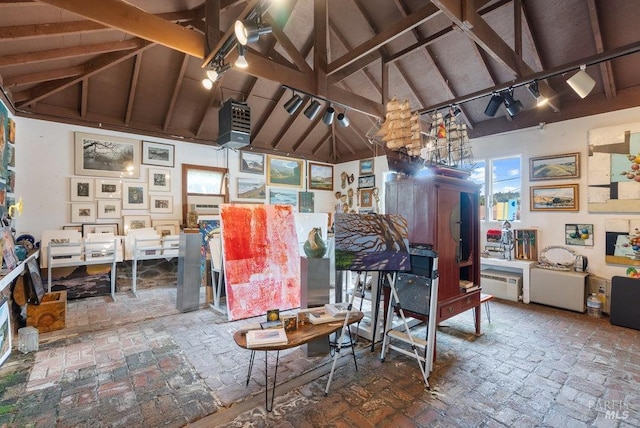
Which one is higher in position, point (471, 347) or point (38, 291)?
point (38, 291)

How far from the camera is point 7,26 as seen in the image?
2.97m

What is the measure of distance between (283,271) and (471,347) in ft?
8.27

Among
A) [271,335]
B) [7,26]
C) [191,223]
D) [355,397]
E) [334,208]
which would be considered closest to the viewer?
[271,335]

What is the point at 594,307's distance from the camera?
4195 mm

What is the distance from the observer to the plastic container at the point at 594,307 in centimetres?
419

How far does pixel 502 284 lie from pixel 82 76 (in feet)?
24.9

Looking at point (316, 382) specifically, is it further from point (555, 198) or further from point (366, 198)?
point (366, 198)

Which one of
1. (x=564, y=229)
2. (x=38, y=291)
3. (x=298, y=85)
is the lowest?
(x=38, y=291)

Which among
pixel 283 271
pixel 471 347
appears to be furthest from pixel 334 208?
pixel 471 347

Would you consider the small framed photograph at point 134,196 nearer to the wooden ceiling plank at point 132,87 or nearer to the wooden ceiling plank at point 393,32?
the wooden ceiling plank at point 132,87

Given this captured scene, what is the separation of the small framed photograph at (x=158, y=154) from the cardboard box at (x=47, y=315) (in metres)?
3.04

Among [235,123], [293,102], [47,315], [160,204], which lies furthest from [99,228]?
[293,102]

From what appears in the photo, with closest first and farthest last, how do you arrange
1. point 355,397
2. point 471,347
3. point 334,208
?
point 355,397
point 471,347
point 334,208

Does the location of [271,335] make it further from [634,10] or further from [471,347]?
[634,10]
